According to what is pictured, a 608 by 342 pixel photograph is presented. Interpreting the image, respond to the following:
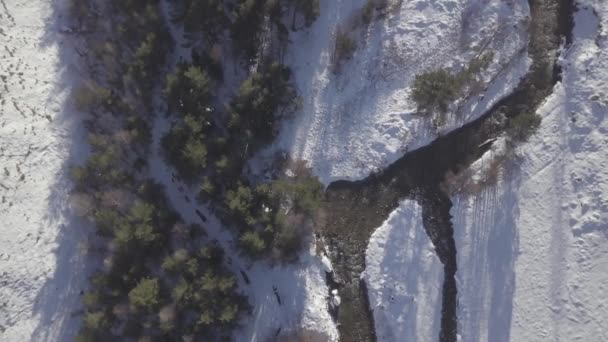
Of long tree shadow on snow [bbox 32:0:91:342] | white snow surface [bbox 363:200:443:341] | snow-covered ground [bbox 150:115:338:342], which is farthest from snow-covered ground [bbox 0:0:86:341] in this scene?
white snow surface [bbox 363:200:443:341]

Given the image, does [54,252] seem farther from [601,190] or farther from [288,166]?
[601,190]

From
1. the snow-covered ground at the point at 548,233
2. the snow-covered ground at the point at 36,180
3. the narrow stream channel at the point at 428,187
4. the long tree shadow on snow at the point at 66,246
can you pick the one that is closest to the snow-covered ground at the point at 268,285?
the narrow stream channel at the point at 428,187

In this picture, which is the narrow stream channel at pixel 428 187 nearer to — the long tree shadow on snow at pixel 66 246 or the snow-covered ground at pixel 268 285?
the snow-covered ground at pixel 268 285

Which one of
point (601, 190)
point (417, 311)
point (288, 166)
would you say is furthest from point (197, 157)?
point (601, 190)

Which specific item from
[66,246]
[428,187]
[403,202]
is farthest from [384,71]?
[66,246]

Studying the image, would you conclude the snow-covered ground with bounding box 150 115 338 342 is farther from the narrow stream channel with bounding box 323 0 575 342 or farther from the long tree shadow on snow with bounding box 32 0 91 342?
the long tree shadow on snow with bounding box 32 0 91 342

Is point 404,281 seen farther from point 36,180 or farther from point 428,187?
point 36,180
